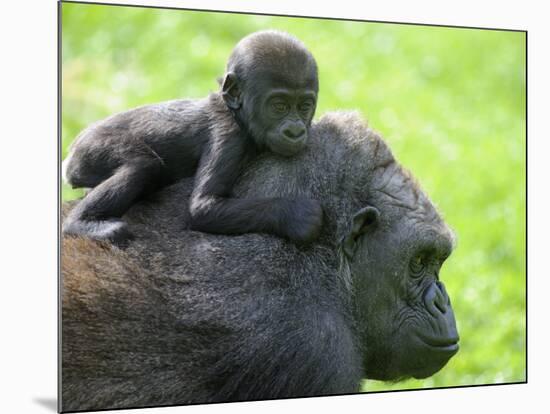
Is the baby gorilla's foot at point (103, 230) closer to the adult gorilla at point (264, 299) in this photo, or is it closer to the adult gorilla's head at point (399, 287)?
the adult gorilla at point (264, 299)

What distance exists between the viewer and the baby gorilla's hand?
17.0ft

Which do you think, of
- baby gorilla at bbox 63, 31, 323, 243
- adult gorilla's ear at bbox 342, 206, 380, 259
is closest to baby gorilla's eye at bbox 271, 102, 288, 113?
baby gorilla at bbox 63, 31, 323, 243

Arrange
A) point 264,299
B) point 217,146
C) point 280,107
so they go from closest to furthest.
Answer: point 264,299
point 217,146
point 280,107

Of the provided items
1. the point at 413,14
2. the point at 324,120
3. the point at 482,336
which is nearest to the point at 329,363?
the point at 324,120

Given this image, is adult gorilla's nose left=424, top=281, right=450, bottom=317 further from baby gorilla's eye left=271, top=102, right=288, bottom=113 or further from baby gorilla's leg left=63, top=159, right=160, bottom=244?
baby gorilla's leg left=63, top=159, right=160, bottom=244

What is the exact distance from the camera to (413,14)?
684 cm

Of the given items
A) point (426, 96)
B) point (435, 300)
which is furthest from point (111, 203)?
point (426, 96)

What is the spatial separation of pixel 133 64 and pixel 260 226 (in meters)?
4.78

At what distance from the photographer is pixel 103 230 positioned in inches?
202

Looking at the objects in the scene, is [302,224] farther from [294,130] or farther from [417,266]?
[417,266]

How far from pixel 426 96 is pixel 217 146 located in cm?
643

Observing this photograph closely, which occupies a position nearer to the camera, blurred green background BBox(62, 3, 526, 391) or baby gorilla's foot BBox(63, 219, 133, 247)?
baby gorilla's foot BBox(63, 219, 133, 247)

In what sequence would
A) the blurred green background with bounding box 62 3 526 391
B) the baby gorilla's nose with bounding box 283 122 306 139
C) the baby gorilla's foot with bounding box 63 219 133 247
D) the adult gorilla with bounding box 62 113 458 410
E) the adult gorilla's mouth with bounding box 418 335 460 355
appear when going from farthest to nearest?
1. the blurred green background with bounding box 62 3 526 391
2. the adult gorilla's mouth with bounding box 418 335 460 355
3. the baby gorilla's nose with bounding box 283 122 306 139
4. the baby gorilla's foot with bounding box 63 219 133 247
5. the adult gorilla with bounding box 62 113 458 410
